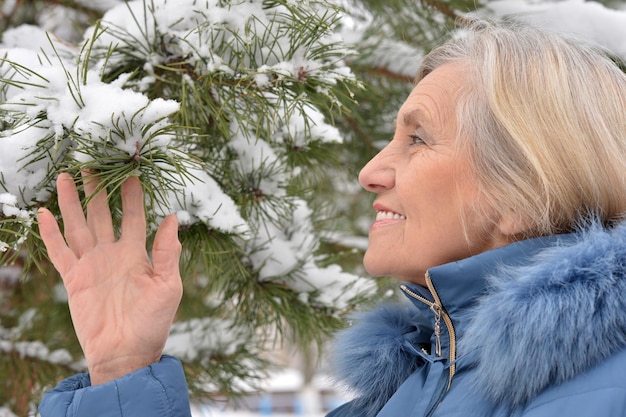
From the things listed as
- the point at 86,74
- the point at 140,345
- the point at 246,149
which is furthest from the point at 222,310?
the point at 86,74

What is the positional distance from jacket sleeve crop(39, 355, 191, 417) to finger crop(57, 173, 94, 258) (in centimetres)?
20

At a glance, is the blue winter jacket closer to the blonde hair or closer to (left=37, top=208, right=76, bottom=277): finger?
the blonde hair

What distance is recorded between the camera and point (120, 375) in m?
1.07

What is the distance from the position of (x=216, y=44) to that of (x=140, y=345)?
1.58 ft

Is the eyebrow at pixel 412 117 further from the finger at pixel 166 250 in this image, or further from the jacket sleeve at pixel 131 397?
the jacket sleeve at pixel 131 397

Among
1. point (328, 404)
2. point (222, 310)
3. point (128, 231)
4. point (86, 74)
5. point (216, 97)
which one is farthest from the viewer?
point (328, 404)

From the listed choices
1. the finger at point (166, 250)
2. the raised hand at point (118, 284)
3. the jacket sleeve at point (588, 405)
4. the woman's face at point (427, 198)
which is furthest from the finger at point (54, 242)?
the jacket sleeve at point (588, 405)

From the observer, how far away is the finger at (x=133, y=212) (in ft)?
3.41

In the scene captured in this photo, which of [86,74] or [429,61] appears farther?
[429,61]

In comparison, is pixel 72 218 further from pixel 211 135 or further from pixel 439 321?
pixel 439 321

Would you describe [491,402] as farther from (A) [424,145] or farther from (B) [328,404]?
(B) [328,404]

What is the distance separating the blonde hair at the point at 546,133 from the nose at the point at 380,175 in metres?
0.13

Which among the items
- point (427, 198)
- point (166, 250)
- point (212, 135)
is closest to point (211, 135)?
point (212, 135)

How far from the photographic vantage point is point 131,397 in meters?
1.04
